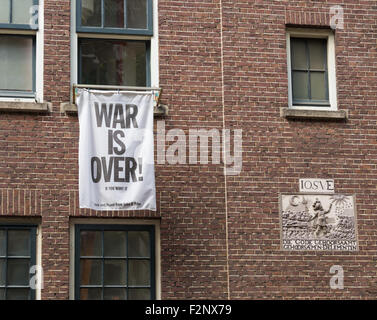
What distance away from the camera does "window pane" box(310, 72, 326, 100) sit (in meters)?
15.9

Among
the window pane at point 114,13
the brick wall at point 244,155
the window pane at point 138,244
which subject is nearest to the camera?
the brick wall at point 244,155

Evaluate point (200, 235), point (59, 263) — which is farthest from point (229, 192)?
point (59, 263)

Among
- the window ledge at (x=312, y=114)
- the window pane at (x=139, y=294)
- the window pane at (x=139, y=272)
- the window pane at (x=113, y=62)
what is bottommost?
the window pane at (x=139, y=294)

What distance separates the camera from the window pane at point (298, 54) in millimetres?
15953

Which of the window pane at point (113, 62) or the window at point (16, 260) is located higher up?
the window pane at point (113, 62)

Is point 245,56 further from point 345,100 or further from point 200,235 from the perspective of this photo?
point 200,235

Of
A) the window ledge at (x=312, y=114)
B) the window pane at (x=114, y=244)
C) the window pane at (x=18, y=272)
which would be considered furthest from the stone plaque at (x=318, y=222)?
the window pane at (x=18, y=272)

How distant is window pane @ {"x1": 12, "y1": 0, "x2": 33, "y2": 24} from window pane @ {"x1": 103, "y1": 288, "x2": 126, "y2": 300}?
458 centimetres

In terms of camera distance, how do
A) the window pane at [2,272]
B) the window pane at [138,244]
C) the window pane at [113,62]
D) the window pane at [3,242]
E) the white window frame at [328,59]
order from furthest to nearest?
the white window frame at [328,59]
the window pane at [113,62]
the window pane at [138,244]
the window pane at [3,242]
the window pane at [2,272]

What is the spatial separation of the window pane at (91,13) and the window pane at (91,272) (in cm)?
393

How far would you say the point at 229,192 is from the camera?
15078 millimetres

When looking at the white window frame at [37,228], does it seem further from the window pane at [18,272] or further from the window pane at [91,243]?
the window pane at [91,243]

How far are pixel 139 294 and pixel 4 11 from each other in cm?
511

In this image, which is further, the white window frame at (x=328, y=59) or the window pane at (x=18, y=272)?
the white window frame at (x=328, y=59)
